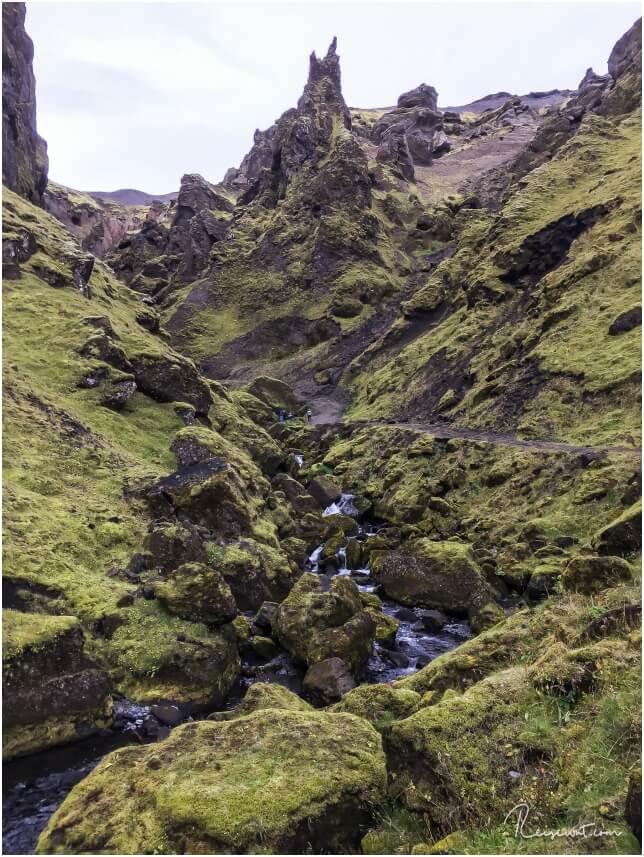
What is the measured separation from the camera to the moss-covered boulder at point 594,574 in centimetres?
1281

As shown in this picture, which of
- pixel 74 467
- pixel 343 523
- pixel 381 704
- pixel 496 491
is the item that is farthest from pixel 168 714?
pixel 496 491

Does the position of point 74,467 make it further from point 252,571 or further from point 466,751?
point 466,751

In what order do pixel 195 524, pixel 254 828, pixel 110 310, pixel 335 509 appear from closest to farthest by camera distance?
pixel 254 828, pixel 195 524, pixel 335 509, pixel 110 310

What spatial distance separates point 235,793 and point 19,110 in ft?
203

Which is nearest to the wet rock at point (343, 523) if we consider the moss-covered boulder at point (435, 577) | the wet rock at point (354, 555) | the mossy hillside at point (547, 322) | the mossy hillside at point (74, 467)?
the wet rock at point (354, 555)

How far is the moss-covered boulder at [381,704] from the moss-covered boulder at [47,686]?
6263 millimetres

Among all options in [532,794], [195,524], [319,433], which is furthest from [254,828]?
[319,433]

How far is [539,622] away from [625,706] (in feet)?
16.3

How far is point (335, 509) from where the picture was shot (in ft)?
118

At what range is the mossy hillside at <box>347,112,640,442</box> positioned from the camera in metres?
33.2

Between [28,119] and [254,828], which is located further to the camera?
[28,119]

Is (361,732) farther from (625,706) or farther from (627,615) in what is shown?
(627,615)

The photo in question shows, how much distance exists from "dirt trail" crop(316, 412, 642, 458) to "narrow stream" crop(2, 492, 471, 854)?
39.5 ft

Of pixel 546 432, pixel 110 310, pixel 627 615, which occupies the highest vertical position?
pixel 110 310
